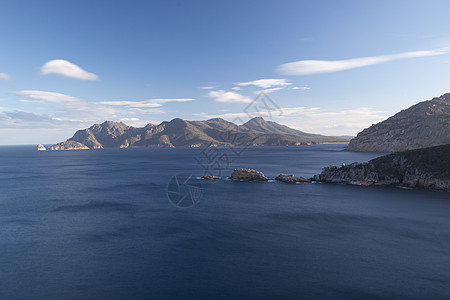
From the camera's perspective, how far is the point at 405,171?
69.4 meters

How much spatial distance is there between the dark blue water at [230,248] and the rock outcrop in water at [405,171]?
6.57 m

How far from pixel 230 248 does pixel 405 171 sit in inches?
2551

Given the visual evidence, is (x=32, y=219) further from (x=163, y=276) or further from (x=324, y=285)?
(x=324, y=285)

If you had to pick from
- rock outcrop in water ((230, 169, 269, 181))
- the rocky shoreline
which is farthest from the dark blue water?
rock outcrop in water ((230, 169, 269, 181))

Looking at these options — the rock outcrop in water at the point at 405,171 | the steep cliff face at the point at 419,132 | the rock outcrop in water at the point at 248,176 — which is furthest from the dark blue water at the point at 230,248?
the steep cliff face at the point at 419,132

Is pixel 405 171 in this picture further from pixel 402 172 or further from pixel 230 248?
pixel 230 248

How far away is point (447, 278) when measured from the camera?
23.5 metres

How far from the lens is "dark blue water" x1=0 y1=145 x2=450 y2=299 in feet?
74.6

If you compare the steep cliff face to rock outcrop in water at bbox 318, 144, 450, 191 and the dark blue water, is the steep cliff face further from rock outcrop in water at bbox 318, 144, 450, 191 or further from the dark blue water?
the dark blue water

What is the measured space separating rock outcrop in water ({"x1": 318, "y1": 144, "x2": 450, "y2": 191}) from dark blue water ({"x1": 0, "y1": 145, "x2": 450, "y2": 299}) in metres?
6.57

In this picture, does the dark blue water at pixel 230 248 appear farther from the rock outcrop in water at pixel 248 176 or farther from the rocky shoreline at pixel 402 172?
the rock outcrop in water at pixel 248 176

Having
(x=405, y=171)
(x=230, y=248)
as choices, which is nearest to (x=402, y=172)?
(x=405, y=171)

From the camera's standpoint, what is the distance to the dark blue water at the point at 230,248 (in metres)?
22.7

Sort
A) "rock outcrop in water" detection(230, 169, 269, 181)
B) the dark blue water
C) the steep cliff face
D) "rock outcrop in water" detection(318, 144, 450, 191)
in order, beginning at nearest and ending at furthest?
the dark blue water < "rock outcrop in water" detection(318, 144, 450, 191) < "rock outcrop in water" detection(230, 169, 269, 181) < the steep cliff face
